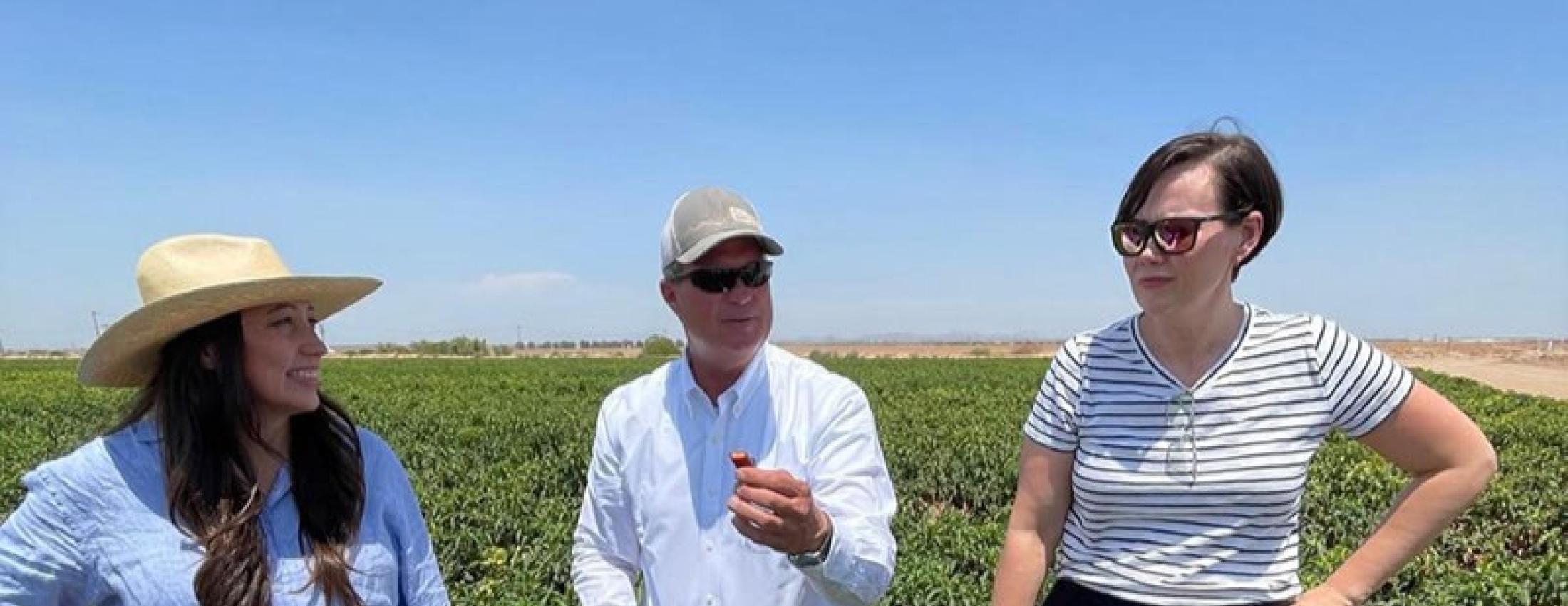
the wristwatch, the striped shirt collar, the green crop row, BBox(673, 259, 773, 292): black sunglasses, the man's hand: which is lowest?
the green crop row

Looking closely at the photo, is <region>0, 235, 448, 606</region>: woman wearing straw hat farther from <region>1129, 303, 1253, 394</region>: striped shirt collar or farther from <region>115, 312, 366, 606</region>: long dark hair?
<region>1129, 303, 1253, 394</region>: striped shirt collar

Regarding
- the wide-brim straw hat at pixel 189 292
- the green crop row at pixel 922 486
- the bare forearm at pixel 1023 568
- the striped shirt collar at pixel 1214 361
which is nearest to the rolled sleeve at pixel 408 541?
the wide-brim straw hat at pixel 189 292

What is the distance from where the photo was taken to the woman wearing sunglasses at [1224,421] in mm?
1982

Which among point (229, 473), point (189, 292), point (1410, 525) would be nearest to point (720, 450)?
point (229, 473)

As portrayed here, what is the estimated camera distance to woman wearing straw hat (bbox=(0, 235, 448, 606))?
1.89m

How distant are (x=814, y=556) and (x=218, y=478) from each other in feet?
3.57

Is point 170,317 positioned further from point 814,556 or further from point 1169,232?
point 1169,232

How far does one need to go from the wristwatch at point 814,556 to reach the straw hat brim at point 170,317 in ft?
3.40

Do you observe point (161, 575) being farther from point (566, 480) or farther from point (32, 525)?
point (566, 480)

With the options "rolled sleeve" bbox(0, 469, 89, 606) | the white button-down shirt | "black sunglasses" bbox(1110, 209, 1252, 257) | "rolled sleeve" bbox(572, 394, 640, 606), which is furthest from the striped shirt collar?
"rolled sleeve" bbox(0, 469, 89, 606)

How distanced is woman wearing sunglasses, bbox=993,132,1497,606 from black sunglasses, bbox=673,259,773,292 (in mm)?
→ 684

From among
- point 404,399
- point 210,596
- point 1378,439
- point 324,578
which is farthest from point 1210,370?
point 404,399

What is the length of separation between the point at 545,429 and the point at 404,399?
23.2 ft

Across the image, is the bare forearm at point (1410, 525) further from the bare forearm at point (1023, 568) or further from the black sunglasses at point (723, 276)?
the black sunglasses at point (723, 276)
